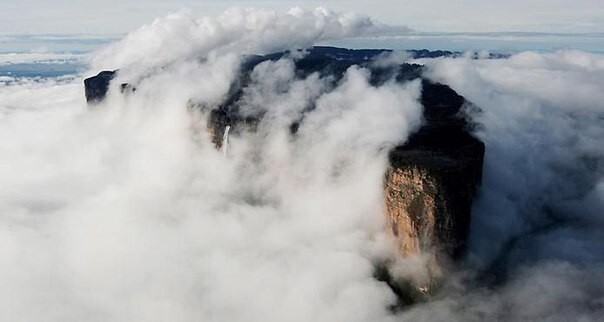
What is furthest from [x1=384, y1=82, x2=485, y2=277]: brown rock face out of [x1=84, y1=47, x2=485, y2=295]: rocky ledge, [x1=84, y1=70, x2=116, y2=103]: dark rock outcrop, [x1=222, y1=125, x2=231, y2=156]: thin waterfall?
[x1=84, y1=70, x2=116, y2=103]: dark rock outcrop

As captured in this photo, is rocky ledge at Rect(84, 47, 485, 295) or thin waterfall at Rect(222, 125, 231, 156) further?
thin waterfall at Rect(222, 125, 231, 156)

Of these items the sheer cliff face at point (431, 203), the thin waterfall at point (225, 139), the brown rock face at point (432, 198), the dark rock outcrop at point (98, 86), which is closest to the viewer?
the sheer cliff face at point (431, 203)

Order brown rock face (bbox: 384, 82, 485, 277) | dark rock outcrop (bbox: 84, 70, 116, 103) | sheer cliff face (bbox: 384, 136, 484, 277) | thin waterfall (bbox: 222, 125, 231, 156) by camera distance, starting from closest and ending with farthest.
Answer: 1. sheer cliff face (bbox: 384, 136, 484, 277)
2. brown rock face (bbox: 384, 82, 485, 277)
3. thin waterfall (bbox: 222, 125, 231, 156)
4. dark rock outcrop (bbox: 84, 70, 116, 103)

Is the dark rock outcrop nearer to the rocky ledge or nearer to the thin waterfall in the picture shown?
the thin waterfall

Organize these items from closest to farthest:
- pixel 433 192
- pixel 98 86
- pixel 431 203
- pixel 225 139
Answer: pixel 433 192
pixel 431 203
pixel 225 139
pixel 98 86

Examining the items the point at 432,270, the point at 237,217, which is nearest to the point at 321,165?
the point at 237,217

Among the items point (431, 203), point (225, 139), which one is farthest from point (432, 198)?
point (225, 139)

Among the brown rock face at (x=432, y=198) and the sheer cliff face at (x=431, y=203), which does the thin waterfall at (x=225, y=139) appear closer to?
the brown rock face at (x=432, y=198)

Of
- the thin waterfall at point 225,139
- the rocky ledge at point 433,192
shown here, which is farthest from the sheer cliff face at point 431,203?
the thin waterfall at point 225,139

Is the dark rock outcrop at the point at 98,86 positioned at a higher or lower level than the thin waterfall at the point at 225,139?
higher

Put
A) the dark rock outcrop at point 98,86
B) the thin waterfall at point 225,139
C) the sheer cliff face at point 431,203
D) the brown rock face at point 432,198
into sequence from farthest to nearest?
the dark rock outcrop at point 98,86
the thin waterfall at point 225,139
the brown rock face at point 432,198
the sheer cliff face at point 431,203

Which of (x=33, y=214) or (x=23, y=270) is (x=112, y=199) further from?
(x=23, y=270)

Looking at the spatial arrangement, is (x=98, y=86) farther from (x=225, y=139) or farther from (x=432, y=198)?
(x=432, y=198)
